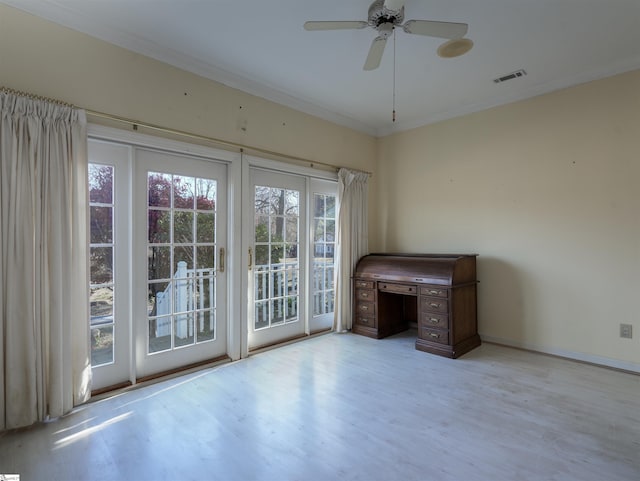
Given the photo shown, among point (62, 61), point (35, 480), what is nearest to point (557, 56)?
point (62, 61)

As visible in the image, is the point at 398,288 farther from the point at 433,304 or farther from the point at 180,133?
the point at 180,133

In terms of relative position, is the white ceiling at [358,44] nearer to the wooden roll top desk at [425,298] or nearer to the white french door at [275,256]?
the white french door at [275,256]

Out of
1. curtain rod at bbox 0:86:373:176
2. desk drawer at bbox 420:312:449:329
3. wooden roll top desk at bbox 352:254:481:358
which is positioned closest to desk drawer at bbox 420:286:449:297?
wooden roll top desk at bbox 352:254:481:358

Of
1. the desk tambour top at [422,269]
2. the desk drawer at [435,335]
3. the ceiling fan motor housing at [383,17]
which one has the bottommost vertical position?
the desk drawer at [435,335]

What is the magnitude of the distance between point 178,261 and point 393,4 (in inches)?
99.1

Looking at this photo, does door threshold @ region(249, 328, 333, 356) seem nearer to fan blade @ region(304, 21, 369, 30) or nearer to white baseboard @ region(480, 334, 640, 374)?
white baseboard @ region(480, 334, 640, 374)

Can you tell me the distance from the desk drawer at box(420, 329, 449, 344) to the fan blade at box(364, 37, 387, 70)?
8.53 ft

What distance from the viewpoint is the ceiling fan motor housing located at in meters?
1.99

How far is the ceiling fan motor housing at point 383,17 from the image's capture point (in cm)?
199

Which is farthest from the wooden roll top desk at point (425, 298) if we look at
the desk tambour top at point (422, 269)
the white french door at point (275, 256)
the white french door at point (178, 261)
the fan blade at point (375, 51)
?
the fan blade at point (375, 51)

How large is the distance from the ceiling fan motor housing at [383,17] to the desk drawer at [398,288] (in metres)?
2.49

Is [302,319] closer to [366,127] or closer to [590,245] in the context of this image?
[366,127]

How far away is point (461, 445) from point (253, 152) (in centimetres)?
296

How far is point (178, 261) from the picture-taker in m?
2.94
